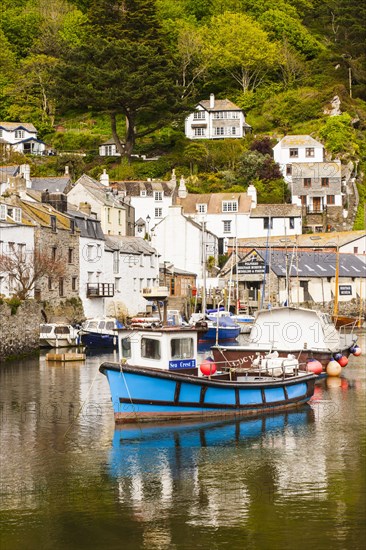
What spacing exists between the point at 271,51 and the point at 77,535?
9763 centimetres

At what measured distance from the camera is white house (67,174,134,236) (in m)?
73.8

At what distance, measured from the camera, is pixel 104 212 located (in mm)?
74500

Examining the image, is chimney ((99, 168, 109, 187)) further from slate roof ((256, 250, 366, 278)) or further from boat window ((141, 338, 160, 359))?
boat window ((141, 338, 160, 359))

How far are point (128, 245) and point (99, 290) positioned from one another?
835 centimetres

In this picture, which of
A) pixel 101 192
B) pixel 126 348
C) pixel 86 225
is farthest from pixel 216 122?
pixel 126 348

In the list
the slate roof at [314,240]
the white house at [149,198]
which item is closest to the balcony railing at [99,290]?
the slate roof at [314,240]

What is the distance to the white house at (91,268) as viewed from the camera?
194 feet

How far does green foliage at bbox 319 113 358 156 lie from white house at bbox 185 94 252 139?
9.67 m

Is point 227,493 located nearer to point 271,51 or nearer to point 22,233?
point 22,233

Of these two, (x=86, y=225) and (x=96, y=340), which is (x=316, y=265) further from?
(x=96, y=340)

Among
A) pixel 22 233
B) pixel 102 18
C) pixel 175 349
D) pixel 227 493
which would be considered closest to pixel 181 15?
pixel 102 18

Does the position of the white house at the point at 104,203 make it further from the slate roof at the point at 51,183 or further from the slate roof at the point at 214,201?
the slate roof at the point at 214,201

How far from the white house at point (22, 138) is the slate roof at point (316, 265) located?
3247 cm

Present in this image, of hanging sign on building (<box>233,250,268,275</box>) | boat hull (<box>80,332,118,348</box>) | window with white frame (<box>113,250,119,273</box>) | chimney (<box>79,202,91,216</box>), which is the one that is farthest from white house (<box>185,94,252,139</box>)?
boat hull (<box>80,332,118,348</box>)
